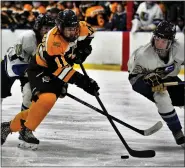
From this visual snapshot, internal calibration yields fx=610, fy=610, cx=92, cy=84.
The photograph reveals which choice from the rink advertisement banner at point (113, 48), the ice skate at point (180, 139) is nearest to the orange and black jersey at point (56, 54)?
the ice skate at point (180, 139)

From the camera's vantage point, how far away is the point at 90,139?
4.19 metres

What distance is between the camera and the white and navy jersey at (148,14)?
8.49 m

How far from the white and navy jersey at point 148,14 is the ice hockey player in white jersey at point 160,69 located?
4367mm

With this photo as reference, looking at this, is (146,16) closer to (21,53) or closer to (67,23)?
(21,53)

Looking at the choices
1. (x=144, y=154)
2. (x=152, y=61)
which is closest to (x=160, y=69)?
(x=152, y=61)

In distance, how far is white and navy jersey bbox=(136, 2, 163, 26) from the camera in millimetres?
8492

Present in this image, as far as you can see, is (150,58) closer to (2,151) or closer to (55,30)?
(55,30)

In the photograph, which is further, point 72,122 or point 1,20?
point 1,20

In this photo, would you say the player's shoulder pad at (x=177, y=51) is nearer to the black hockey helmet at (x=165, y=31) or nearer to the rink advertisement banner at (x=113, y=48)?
the black hockey helmet at (x=165, y=31)

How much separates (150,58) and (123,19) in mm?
4689

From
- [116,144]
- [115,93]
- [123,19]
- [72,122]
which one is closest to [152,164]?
[116,144]

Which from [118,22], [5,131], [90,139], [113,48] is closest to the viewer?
[5,131]

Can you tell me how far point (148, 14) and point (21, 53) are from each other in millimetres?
4504

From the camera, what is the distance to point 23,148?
3.88 m
